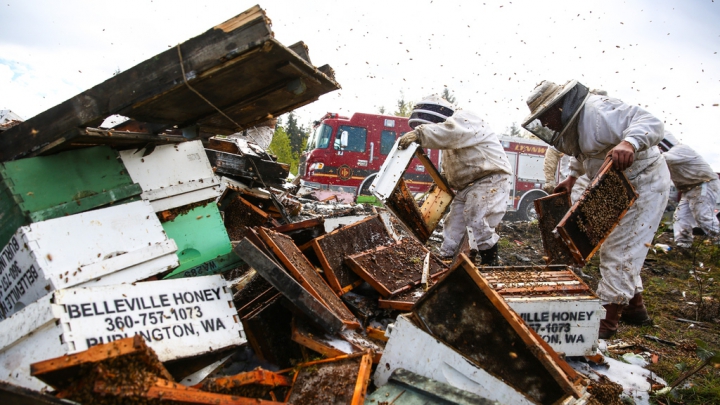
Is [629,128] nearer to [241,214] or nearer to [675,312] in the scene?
[675,312]

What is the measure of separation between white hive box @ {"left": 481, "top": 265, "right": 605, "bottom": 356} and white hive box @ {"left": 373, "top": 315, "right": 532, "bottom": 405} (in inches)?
35.1

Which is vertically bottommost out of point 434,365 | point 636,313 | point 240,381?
point 636,313

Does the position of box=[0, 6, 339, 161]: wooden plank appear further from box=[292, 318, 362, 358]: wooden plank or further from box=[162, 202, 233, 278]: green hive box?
box=[292, 318, 362, 358]: wooden plank

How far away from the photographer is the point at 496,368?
2.18m

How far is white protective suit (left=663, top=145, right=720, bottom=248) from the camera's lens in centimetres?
805

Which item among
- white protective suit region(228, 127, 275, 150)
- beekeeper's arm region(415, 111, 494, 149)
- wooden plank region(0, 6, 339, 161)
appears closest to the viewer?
wooden plank region(0, 6, 339, 161)

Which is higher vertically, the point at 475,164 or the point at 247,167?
the point at 247,167

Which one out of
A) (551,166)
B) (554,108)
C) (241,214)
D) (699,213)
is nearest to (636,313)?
(554,108)

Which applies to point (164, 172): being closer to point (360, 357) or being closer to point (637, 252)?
point (360, 357)

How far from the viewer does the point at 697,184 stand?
8203mm

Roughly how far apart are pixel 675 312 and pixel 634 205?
198cm

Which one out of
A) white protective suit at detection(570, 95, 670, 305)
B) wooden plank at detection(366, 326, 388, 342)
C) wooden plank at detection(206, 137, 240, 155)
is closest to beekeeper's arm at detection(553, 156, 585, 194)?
white protective suit at detection(570, 95, 670, 305)

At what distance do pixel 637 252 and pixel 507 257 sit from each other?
3453mm

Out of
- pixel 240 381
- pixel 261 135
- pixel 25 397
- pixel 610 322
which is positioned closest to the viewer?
pixel 25 397
